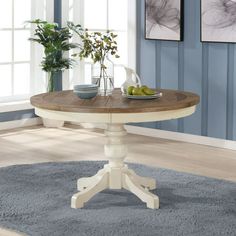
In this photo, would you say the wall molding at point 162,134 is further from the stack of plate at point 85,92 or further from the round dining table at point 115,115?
the stack of plate at point 85,92

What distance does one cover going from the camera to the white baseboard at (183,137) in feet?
20.9

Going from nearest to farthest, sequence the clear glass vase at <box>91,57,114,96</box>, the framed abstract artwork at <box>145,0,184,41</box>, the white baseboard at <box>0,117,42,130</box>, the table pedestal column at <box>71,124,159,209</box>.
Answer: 1. the table pedestal column at <box>71,124,159,209</box>
2. the clear glass vase at <box>91,57,114,96</box>
3. the framed abstract artwork at <box>145,0,184,41</box>
4. the white baseboard at <box>0,117,42,130</box>

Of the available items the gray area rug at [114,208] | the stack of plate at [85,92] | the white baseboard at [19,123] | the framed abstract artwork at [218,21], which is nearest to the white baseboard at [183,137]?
the framed abstract artwork at [218,21]

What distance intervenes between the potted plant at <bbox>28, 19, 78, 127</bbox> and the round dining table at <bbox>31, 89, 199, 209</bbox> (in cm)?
→ 254

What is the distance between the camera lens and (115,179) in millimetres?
4500

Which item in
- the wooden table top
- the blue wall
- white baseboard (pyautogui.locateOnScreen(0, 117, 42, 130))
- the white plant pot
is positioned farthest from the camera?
the white plant pot

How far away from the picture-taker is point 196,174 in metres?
5.26

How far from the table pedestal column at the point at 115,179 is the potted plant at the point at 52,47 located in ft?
9.58

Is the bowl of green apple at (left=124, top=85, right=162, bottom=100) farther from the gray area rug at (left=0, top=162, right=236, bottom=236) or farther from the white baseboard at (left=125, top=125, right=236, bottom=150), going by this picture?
the white baseboard at (left=125, top=125, right=236, bottom=150)

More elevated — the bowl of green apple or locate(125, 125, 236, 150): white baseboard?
the bowl of green apple

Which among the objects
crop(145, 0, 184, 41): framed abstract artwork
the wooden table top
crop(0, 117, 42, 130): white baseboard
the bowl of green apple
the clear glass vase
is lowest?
crop(0, 117, 42, 130): white baseboard

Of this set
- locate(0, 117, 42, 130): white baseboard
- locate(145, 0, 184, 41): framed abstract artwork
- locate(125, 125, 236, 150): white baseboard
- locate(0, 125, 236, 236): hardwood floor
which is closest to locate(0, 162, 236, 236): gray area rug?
locate(0, 125, 236, 236): hardwood floor

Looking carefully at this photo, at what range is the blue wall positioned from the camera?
6316 millimetres

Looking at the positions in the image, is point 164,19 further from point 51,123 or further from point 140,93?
A: point 140,93
